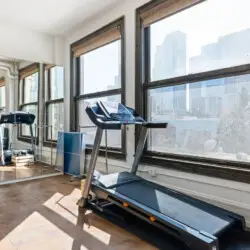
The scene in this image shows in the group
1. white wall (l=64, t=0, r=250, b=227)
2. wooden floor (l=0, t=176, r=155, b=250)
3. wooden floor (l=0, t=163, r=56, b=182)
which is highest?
white wall (l=64, t=0, r=250, b=227)

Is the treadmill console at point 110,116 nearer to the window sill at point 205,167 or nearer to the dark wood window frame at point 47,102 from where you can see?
the window sill at point 205,167

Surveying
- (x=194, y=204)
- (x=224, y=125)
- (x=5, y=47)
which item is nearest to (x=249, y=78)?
(x=224, y=125)

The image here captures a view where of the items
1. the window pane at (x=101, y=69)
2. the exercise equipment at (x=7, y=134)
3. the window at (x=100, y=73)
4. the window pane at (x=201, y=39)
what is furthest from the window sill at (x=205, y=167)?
the exercise equipment at (x=7, y=134)

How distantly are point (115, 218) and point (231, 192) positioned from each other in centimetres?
115

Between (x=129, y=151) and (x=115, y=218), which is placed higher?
(x=129, y=151)

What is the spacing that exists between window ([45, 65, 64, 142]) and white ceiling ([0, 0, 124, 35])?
76 cm

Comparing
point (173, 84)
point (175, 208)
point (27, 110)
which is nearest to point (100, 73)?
point (27, 110)

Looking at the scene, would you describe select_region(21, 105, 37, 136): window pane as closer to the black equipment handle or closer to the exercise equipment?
the exercise equipment

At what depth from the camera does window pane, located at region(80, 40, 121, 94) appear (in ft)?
13.1

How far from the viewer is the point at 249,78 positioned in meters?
2.46

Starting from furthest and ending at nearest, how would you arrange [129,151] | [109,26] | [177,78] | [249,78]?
[109,26]
[129,151]
[177,78]
[249,78]

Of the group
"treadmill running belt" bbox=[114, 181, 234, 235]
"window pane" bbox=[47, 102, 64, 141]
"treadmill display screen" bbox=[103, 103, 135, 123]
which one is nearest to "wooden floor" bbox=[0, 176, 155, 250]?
"treadmill running belt" bbox=[114, 181, 234, 235]

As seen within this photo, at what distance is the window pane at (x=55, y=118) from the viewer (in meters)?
4.70

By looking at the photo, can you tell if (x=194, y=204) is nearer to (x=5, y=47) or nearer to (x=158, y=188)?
(x=158, y=188)
